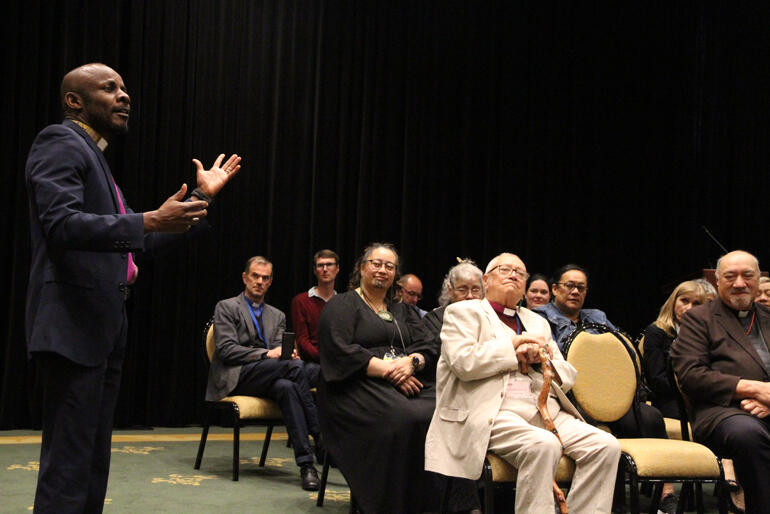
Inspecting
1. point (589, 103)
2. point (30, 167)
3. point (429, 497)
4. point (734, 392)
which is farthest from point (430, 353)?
point (589, 103)

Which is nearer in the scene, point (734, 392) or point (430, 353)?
point (734, 392)

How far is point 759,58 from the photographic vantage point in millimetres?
8453

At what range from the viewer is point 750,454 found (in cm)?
332

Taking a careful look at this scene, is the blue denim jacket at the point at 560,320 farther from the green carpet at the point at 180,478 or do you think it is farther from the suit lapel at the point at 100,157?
the suit lapel at the point at 100,157

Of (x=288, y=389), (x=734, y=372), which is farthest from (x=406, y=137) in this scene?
(x=734, y=372)

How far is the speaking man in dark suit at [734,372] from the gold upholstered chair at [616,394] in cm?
12

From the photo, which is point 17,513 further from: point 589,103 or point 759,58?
point 759,58

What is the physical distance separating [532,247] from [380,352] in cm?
443

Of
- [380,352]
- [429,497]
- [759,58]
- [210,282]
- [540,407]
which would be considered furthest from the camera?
[759,58]

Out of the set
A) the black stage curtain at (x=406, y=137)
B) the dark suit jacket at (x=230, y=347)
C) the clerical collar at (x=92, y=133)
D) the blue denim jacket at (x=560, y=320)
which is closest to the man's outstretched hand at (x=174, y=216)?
the clerical collar at (x=92, y=133)

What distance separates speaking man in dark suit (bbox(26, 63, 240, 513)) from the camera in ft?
6.84

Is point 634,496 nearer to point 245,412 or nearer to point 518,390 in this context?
point 518,390

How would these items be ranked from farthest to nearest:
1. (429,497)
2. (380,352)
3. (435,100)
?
(435,100)
(380,352)
(429,497)

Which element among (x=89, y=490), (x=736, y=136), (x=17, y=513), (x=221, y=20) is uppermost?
(x=221, y=20)
